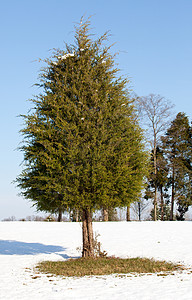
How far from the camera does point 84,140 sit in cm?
1370

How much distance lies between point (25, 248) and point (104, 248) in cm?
560

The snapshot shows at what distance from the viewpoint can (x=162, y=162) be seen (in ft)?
117

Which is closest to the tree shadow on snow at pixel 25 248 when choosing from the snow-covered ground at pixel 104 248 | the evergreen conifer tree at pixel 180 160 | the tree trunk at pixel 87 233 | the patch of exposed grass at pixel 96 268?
the snow-covered ground at pixel 104 248

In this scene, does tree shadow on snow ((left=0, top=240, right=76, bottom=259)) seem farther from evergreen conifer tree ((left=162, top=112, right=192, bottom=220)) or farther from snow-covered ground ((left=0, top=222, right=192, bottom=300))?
evergreen conifer tree ((left=162, top=112, right=192, bottom=220))

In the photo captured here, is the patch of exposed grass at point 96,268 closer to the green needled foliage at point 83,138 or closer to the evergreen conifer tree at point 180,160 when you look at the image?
the green needled foliage at point 83,138

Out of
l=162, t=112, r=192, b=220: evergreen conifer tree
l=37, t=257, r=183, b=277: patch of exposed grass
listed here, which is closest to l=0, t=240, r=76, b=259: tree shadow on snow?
l=37, t=257, r=183, b=277: patch of exposed grass

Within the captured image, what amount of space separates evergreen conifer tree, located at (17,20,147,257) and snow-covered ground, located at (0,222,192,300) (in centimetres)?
371

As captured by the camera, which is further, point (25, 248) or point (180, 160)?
point (180, 160)

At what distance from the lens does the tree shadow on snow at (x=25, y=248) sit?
64.1 ft

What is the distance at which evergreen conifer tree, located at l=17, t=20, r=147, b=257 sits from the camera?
43.9 ft

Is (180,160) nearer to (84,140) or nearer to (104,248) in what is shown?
(104,248)

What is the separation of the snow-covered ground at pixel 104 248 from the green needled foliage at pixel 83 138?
3.83 meters

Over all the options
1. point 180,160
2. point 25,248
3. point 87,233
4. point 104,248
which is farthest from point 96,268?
point 180,160

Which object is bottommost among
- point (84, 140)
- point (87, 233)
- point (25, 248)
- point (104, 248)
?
point (25, 248)
